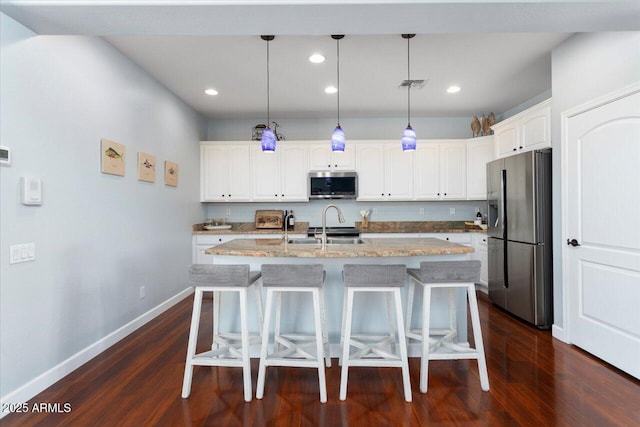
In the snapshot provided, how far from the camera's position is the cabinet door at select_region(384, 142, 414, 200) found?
16.0 feet

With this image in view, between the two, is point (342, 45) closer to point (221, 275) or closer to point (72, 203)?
point (221, 275)

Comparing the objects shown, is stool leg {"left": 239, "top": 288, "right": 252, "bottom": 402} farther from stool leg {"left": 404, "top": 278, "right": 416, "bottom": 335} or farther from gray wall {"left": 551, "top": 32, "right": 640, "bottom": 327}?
gray wall {"left": 551, "top": 32, "right": 640, "bottom": 327}

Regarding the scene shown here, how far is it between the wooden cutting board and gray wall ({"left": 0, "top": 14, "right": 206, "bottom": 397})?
1.62m

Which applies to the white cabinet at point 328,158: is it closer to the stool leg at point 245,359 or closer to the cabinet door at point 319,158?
the cabinet door at point 319,158

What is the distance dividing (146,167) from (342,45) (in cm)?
224

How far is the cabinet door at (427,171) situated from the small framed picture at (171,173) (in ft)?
10.7

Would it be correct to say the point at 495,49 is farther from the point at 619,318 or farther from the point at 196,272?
the point at 196,272

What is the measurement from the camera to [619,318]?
236cm

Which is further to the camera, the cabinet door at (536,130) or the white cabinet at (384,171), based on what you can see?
the white cabinet at (384,171)

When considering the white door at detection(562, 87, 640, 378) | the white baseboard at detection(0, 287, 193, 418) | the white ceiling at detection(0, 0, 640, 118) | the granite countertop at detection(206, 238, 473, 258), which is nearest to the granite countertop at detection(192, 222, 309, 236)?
the white baseboard at detection(0, 287, 193, 418)

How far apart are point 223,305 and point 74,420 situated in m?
1.07

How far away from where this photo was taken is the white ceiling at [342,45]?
71.5 inches

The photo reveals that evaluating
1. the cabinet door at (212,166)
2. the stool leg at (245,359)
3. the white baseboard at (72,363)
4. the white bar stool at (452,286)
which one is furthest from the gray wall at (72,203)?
the white bar stool at (452,286)

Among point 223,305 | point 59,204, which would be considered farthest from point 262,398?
point 59,204
